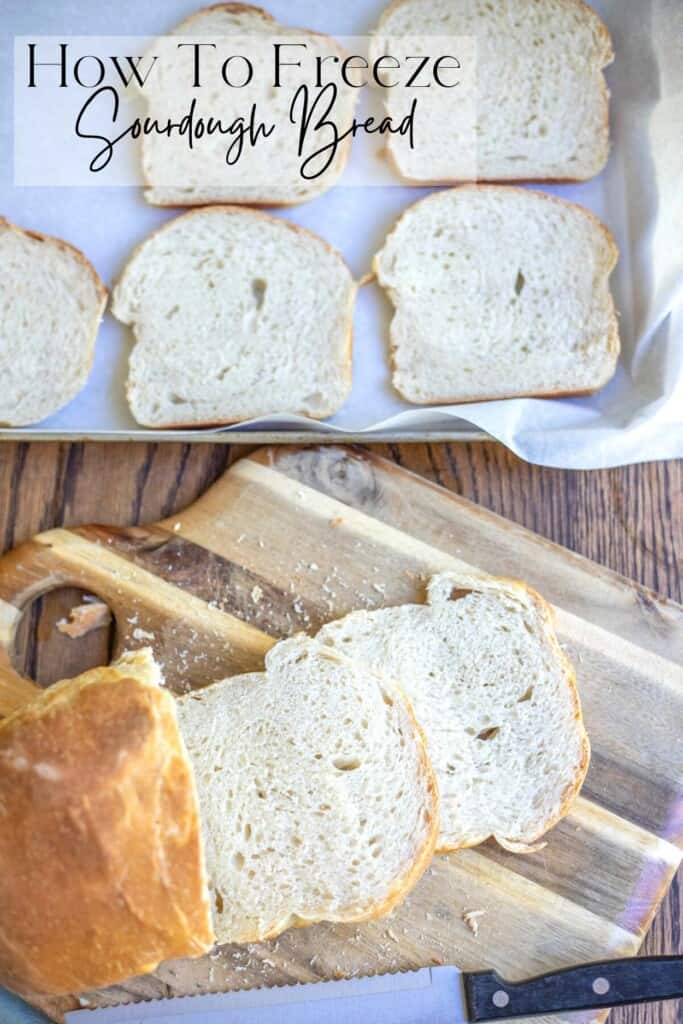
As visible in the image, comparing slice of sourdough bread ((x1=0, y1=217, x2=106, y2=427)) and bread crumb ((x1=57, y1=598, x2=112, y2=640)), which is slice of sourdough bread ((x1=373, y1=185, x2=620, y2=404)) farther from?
bread crumb ((x1=57, y1=598, x2=112, y2=640))

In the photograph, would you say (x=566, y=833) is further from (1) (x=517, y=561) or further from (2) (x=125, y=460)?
(2) (x=125, y=460)

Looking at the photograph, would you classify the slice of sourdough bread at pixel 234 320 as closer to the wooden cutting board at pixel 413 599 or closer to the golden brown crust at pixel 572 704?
the wooden cutting board at pixel 413 599

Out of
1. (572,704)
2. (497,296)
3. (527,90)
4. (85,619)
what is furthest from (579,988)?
(527,90)

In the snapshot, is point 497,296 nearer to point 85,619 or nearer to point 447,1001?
point 85,619

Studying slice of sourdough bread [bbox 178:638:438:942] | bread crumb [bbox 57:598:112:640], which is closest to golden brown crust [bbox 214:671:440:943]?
slice of sourdough bread [bbox 178:638:438:942]

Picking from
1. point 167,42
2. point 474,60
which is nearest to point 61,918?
point 167,42

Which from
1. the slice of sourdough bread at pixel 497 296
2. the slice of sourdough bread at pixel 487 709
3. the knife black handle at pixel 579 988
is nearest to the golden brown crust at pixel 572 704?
the slice of sourdough bread at pixel 487 709
